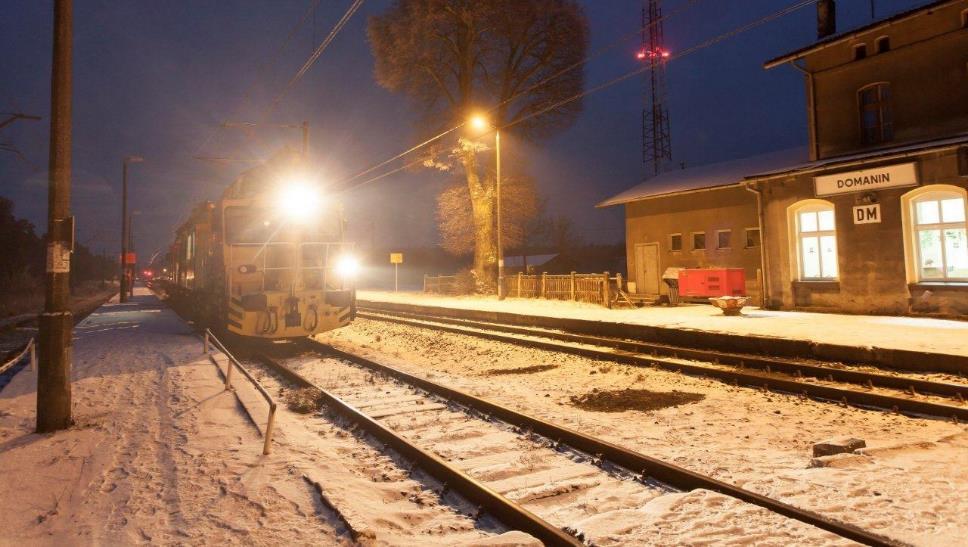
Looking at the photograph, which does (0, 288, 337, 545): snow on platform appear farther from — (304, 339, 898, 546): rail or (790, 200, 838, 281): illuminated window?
(790, 200, 838, 281): illuminated window

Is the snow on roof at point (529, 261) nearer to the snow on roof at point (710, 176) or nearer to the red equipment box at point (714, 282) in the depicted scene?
the snow on roof at point (710, 176)

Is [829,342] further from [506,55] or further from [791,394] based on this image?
[506,55]

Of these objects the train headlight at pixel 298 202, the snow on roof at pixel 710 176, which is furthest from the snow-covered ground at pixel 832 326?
the train headlight at pixel 298 202

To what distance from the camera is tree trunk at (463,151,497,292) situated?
30234 millimetres

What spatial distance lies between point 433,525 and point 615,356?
25.2 feet

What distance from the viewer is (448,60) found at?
3025cm

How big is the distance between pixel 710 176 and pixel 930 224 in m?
10.6

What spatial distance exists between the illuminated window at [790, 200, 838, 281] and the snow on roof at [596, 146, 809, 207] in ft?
11.0

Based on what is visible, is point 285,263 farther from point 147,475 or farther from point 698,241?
point 698,241

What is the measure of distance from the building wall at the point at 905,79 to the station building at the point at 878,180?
27mm

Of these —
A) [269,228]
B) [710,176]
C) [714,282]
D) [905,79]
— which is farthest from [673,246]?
[269,228]

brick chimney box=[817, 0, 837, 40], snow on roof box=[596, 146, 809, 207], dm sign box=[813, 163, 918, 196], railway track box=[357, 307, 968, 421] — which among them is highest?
brick chimney box=[817, 0, 837, 40]

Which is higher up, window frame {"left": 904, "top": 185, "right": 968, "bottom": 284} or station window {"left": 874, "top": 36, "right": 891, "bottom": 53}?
station window {"left": 874, "top": 36, "right": 891, "bottom": 53}

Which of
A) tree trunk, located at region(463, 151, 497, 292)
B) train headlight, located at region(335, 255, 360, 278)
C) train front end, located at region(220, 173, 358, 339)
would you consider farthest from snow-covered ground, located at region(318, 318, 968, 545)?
tree trunk, located at region(463, 151, 497, 292)
